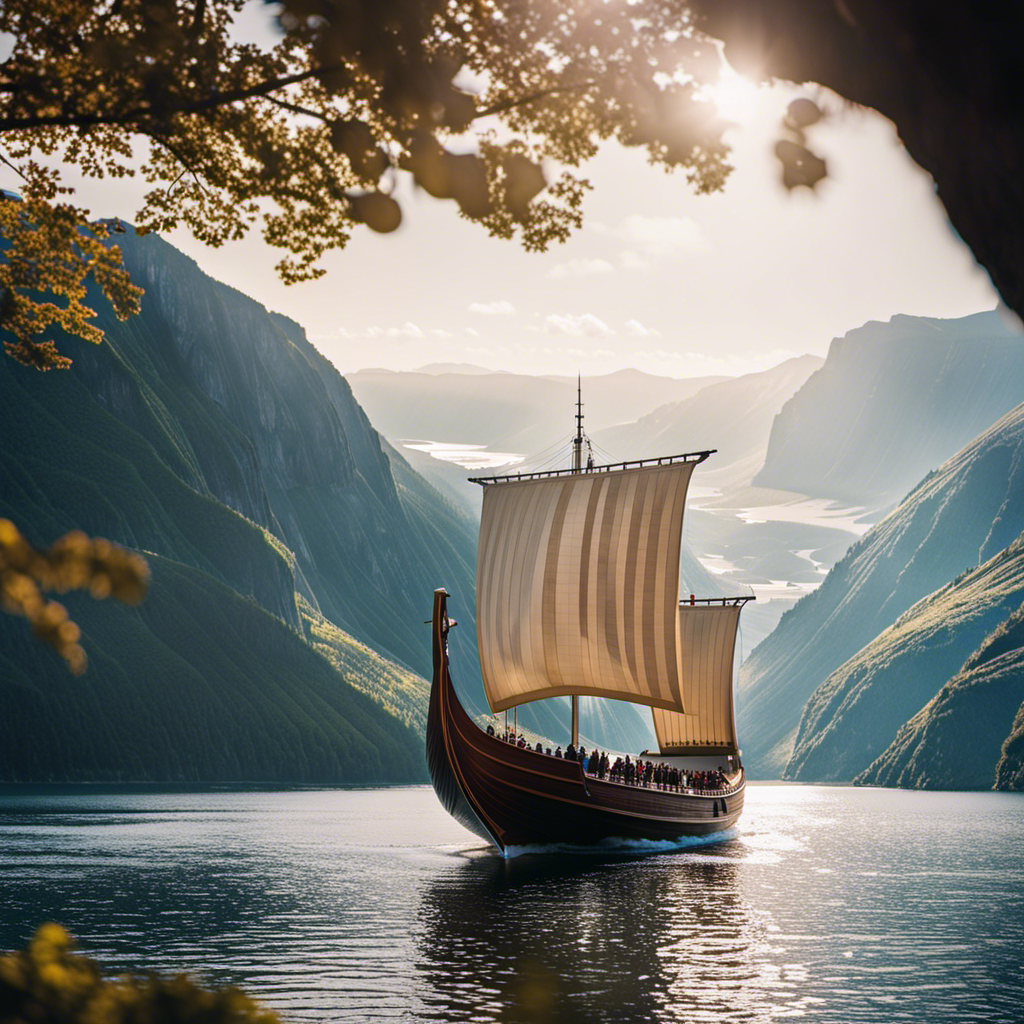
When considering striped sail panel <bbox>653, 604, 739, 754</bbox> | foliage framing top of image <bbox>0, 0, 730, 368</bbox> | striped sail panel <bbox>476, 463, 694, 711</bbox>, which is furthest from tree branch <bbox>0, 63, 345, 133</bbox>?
striped sail panel <bbox>653, 604, 739, 754</bbox>

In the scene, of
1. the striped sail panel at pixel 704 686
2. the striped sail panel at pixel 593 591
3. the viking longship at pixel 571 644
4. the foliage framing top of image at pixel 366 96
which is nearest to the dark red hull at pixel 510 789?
the viking longship at pixel 571 644

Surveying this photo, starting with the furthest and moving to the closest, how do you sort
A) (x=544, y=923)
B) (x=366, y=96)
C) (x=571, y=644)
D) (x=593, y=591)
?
(x=571, y=644)
(x=593, y=591)
(x=544, y=923)
(x=366, y=96)

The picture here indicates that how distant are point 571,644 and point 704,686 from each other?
97.8 feet

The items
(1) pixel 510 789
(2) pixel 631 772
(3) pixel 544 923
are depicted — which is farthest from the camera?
(2) pixel 631 772

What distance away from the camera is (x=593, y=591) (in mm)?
80438

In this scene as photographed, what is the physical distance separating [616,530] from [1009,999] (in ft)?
168

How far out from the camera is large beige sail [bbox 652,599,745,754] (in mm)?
106750

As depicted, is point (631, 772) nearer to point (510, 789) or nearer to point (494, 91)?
point (510, 789)

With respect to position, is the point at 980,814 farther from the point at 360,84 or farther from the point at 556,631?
the point at 360,84

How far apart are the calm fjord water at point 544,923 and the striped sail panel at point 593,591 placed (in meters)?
12.0

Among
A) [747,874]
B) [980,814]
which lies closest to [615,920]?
[747,874]

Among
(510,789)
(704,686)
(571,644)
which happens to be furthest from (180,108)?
(704,686)

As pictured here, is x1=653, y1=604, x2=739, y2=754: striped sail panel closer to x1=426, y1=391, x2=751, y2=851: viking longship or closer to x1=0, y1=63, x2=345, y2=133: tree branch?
x1=426, y1=391, x2=751, y2=851: viking longship

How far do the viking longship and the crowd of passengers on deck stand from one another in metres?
0.30
